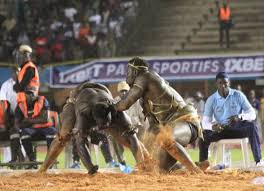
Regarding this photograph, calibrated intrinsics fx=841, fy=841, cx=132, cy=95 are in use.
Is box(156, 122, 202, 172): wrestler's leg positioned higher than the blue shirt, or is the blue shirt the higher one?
the blue shirt

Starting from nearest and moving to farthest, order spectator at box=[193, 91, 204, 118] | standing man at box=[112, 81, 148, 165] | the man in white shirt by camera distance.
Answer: standing man at box=[112, 81, 148, 165], the man in white shirt, spectator at box=[193, 91, 204, 118]

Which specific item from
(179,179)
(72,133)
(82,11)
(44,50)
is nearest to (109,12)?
(82,11)

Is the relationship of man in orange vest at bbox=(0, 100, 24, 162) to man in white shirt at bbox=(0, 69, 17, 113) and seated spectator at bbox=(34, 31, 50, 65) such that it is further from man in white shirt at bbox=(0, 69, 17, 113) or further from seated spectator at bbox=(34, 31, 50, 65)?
seated spectator at bbox=(34, 31, 50, 65)

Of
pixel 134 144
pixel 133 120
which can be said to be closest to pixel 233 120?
pixel 133 120

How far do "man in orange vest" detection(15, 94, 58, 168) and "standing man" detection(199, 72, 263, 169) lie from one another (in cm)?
320

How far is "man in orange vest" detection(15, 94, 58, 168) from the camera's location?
55.4 ft

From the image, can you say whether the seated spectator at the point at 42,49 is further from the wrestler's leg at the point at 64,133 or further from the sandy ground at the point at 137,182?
the sandy ground at the point at 137,182

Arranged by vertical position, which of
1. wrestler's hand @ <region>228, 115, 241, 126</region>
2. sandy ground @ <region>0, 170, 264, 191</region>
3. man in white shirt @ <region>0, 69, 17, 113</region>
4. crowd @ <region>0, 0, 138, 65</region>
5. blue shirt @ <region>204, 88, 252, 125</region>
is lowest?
sandy ground @ <region>0, 170, 264, 191</region>

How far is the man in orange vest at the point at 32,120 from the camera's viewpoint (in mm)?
16875

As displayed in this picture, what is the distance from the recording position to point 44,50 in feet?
99.5

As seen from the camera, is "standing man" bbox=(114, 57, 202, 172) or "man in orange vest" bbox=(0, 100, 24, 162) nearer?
"standing man" bbox=(114, 57, 202, 172)

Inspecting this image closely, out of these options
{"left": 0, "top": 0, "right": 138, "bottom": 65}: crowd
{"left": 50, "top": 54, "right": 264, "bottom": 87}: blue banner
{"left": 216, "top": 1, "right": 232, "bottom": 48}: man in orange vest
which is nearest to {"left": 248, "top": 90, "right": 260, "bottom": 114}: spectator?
{"left": 50, "top": 54, "right": 264, "bottom": 87}: blue banner

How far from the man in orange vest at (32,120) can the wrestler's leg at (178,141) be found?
4.42 m

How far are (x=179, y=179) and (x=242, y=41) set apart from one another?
21.2 m
